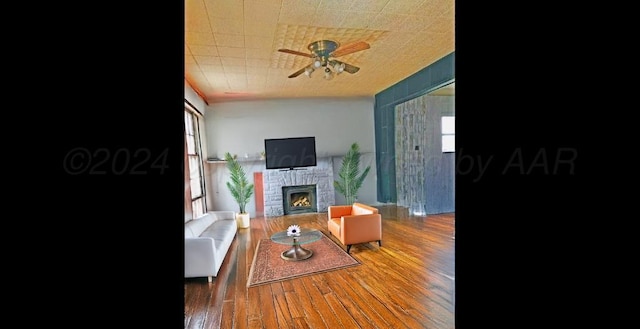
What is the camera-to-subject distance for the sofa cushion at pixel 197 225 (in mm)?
3325

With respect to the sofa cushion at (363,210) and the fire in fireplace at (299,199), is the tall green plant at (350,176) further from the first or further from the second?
the sofa cushion at (363,210)

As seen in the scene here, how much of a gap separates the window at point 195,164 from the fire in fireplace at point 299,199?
1730mm

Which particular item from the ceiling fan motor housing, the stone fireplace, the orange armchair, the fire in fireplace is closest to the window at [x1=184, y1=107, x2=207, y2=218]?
the stone fireplace

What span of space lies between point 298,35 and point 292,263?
2662 millimetres

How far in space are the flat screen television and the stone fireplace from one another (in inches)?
6.5

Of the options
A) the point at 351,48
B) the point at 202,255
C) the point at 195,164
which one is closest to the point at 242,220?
the point at 195,164

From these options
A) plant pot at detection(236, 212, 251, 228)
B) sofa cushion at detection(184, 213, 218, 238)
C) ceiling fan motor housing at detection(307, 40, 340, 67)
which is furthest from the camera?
plant pot at detection(236, 212, 251, 228)

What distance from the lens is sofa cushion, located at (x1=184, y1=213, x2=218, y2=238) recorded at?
10.9 feet

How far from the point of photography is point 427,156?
562 cm

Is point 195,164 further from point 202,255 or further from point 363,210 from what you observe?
point 363,210

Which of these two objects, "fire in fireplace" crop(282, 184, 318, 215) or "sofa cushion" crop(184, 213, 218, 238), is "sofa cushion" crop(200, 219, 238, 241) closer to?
"sofa cushion" crop(184, 213, 218, 238)

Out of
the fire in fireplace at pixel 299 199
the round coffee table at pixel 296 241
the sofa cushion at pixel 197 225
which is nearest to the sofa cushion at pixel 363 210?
the round coffee table at pixel 296 241

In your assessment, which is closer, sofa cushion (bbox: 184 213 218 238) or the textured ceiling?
the textured ceiling
